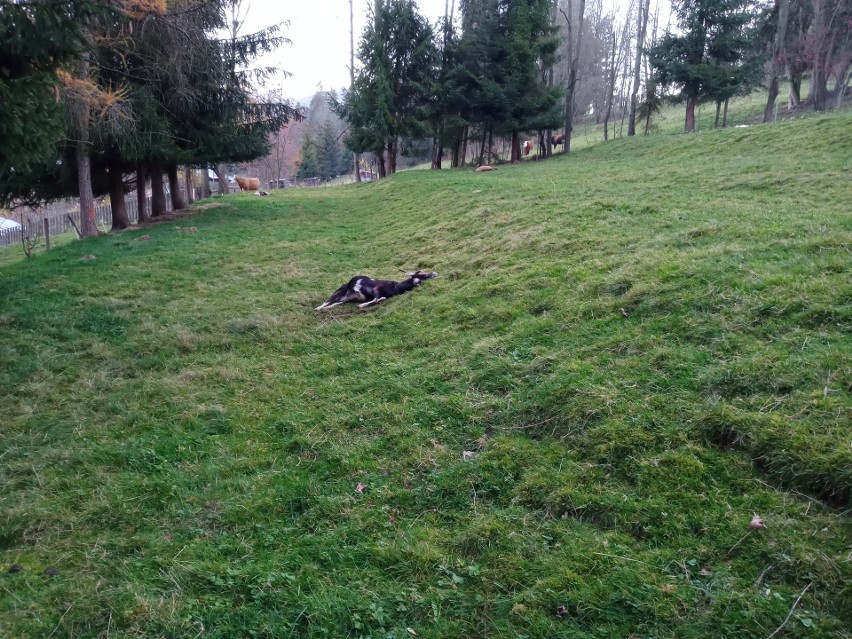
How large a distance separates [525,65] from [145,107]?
17.0 m

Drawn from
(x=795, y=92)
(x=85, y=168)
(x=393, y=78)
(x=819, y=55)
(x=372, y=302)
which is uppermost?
(x=819, y=55)

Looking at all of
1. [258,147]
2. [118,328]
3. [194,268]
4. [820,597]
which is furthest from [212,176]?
[820,597]

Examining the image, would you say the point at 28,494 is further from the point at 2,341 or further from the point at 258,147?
the point at 258,147

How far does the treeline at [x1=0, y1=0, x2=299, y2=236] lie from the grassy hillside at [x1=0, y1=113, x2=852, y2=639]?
4000 millimetres

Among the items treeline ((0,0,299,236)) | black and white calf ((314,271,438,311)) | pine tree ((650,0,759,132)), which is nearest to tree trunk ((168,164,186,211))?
treeline ((0,0,299,236))

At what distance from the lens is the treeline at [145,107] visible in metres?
12.3

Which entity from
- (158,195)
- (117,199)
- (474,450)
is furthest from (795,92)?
(474,450)

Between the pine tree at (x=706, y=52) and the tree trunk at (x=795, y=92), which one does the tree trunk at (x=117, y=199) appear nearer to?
the pine tree at (x=706, y=52)

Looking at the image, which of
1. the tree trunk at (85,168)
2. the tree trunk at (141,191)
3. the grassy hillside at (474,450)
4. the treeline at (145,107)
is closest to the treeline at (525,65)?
the treeline at (145,107)

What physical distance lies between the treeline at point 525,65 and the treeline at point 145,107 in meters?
9.28

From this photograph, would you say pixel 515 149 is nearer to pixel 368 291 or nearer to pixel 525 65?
pixel 525 65

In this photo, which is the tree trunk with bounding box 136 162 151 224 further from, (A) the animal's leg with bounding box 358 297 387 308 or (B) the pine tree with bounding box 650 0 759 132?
(B) the pine tree with bounding box 650 0 759 132

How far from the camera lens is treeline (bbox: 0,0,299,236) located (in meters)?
12.3

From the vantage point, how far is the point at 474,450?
13.3ft
